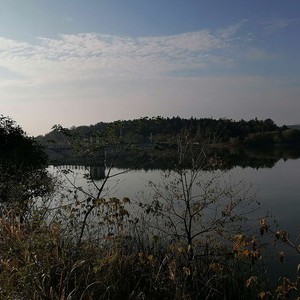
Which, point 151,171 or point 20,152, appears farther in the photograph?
point 151,171

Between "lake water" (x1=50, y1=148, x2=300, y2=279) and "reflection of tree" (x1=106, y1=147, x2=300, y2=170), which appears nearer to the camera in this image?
"reflection of tree" (x1=106, y1=147, x2=300, y2=170)

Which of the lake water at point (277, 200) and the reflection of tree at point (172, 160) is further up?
the reflection of tree at point (172, 160)

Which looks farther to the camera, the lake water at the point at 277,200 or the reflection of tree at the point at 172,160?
the lake water at the point at 277,200

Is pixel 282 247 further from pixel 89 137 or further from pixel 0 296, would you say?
pixel 0 296

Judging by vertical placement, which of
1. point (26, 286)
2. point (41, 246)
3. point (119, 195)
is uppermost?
point (41, 246)

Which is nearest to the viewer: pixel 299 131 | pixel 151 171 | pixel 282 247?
pixel 282 247

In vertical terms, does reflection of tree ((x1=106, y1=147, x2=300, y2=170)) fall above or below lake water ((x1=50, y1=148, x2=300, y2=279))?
above

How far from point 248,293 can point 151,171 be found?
36742mm

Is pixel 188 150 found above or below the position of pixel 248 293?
above

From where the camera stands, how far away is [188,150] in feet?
33.9

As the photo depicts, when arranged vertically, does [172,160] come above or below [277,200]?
above

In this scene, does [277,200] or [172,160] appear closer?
[172,160]

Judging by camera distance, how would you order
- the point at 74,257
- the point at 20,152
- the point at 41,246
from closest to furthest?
the point at 41,246 < the point at 74,257 < the point at 20,152

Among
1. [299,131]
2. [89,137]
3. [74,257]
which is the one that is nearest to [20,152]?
[89,137]
